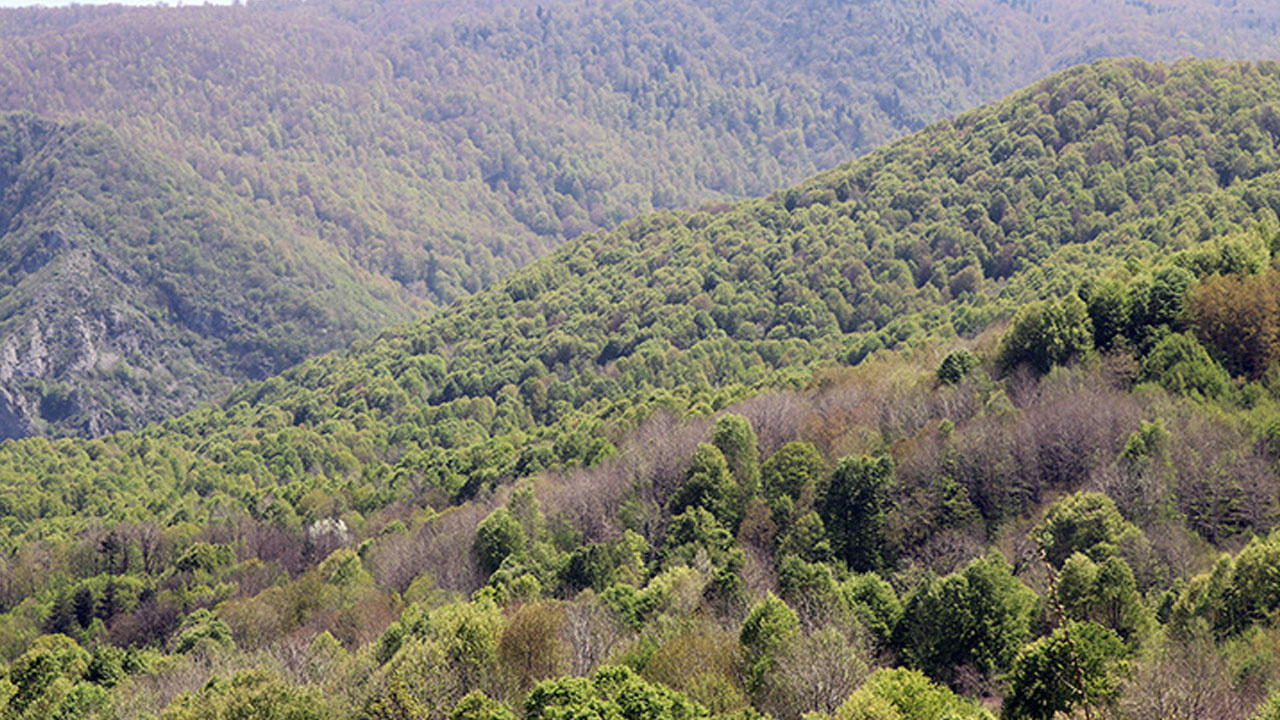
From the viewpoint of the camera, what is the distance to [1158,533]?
57.0 metres

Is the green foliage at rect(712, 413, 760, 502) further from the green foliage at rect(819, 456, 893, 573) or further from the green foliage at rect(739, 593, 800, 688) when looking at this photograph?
the green foliage at rect(739, 593, 800, 688)

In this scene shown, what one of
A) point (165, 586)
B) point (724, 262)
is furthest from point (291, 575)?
point (724, 262)

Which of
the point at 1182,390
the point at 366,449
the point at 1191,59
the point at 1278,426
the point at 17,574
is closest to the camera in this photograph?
the point at 1278,426

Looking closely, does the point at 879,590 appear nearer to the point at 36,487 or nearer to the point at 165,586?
the point at 165,586

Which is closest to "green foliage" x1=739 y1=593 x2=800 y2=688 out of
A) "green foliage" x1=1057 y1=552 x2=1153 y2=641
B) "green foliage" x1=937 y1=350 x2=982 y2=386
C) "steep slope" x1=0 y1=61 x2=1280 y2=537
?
"green foliage" x1=1057 y1=552 x2=1153 y2=641

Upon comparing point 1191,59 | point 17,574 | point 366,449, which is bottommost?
point 366,449

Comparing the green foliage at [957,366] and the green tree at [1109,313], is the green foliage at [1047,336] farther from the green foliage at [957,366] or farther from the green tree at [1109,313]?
the green foliage at [957,366]

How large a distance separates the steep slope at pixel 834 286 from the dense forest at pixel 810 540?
1.49 metres

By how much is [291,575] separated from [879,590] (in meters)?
59.5

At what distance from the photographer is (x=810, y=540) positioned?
223 feet

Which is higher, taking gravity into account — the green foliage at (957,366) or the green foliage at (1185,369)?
the green foliage at (1185,369)

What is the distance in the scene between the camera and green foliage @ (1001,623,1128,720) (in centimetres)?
3853

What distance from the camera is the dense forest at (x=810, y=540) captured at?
45.1 m

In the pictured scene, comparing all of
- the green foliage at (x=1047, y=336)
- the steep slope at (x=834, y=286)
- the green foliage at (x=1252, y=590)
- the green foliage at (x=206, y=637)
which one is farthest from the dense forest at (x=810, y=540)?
the steep slope at (x=834, y=286)
